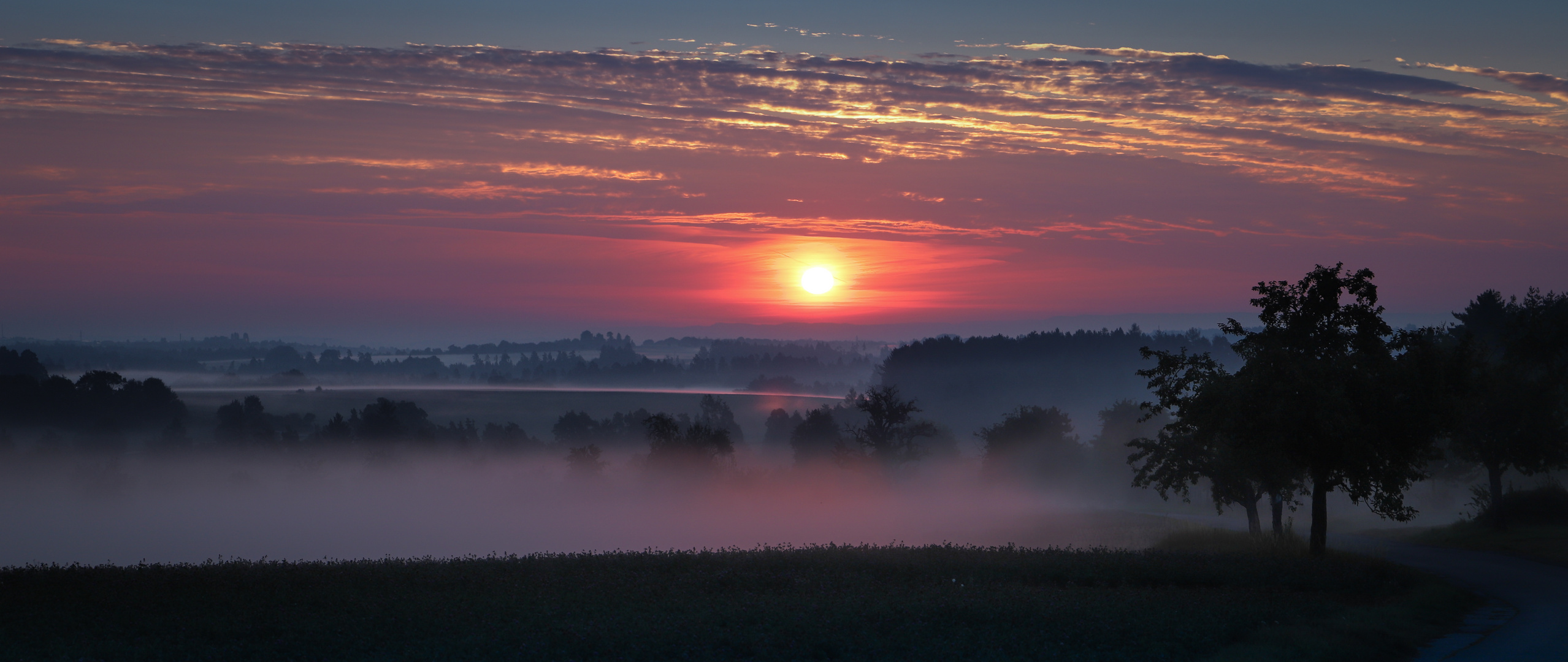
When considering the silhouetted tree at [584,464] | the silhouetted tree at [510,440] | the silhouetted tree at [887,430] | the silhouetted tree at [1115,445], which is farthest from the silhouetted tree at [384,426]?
the silhouetted tree at [1115,445]

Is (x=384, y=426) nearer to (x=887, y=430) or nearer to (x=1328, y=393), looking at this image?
(x=887, y=430)

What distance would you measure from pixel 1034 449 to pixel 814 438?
30113 mm

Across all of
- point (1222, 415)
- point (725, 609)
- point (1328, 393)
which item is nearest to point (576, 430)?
point (1222, 415)

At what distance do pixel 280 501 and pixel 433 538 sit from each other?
4150 cm

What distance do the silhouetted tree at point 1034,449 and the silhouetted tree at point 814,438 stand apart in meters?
22.9

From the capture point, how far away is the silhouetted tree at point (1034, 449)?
12269cm

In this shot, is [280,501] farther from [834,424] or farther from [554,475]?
[834,424]

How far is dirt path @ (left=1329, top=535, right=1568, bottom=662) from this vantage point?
20078 mm

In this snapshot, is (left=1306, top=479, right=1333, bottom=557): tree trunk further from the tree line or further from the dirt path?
the dirt path

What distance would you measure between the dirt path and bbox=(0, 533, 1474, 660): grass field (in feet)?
3.93

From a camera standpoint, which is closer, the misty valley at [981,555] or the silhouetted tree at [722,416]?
the misty valley at [981,555]

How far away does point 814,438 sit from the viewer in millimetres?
117625

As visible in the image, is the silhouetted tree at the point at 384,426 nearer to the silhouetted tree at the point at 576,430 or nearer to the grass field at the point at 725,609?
the silhouetted tree at the point at 576,430

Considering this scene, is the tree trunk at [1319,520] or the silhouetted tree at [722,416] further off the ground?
the silhouetted tree at [722,416]
